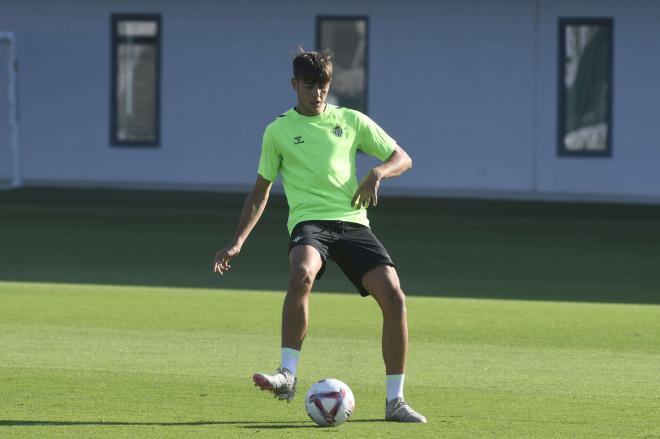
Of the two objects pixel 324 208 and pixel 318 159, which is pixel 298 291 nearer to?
pixel 324 208

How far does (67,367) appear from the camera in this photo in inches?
404

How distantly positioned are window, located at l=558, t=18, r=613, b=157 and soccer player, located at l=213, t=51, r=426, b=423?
20.0m

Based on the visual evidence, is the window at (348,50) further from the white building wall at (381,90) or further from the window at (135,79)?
the window at (135,79)

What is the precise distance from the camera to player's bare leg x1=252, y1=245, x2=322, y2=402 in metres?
Answer: 8.22

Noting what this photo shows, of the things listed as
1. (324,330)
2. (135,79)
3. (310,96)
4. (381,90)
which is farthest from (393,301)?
(135,79)

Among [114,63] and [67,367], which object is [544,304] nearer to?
[67,367]

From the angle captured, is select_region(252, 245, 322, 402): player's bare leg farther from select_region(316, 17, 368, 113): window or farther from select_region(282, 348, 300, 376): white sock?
select_region(316, 17, 368, 113): window

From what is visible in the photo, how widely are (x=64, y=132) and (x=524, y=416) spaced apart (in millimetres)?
22253

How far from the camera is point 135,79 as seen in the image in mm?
30000

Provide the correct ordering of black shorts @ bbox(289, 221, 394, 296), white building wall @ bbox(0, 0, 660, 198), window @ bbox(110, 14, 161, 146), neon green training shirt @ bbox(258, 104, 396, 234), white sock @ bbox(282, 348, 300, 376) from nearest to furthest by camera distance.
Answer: white sock @ bbox(282, 348, 300, 376) < black shorts @ bbox(289, 221, 394, 296) < neon green training shirt @ bbox(258, 104, 396, 234) < white building wall @ bbox(0, 0, 660, 198) < window @ bbox(110, 14, 161, 146)

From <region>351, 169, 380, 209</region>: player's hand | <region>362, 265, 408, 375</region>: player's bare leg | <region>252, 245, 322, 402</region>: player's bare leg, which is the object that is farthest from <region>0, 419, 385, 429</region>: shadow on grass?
<region>351, 169, 380, 209</region>: player's hand

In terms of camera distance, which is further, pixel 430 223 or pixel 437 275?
pixel 430 223

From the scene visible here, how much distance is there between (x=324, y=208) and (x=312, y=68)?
762 millimetres

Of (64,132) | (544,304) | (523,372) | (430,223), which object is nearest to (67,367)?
(523,372)
